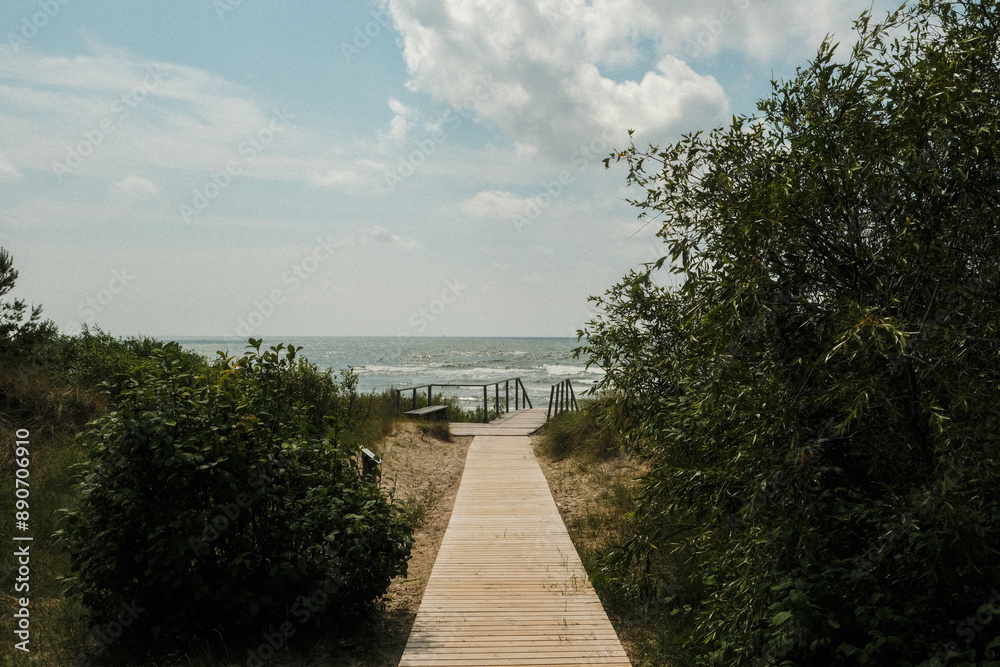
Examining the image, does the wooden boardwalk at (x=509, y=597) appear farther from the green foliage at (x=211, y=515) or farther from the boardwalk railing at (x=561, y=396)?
the boardwalk railing at (x=561, y=396)

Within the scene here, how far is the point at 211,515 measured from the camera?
15.2ft

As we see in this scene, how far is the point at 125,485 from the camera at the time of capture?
15.2 ft

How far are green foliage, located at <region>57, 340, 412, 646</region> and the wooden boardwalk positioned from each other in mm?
737

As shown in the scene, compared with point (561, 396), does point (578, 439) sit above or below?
below

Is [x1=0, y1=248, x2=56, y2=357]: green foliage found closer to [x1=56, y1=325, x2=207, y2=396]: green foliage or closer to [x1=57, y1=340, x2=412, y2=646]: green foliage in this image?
[x1=56, y1=325, x2=207, y2=396]: green foliage

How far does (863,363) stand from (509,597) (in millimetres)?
3853

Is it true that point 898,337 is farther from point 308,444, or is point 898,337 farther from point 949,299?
point 308,444

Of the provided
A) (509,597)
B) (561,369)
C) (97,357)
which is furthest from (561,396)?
(561,369)

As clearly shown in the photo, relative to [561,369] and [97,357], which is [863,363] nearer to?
[97,357]

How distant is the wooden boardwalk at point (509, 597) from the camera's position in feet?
15.8

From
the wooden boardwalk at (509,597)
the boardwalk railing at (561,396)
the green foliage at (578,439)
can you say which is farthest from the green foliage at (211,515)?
the boardwalk railing at (561,396)

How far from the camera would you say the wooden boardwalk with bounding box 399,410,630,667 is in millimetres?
4824

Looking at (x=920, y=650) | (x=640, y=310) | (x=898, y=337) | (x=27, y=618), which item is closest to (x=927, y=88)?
(x=898, y=337)

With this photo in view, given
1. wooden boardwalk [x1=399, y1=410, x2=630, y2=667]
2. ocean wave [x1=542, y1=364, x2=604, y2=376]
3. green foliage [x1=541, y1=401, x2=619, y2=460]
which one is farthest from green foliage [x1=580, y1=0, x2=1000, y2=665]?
ocean wave [x1=542, y1=364, x2=604, y2=376]
